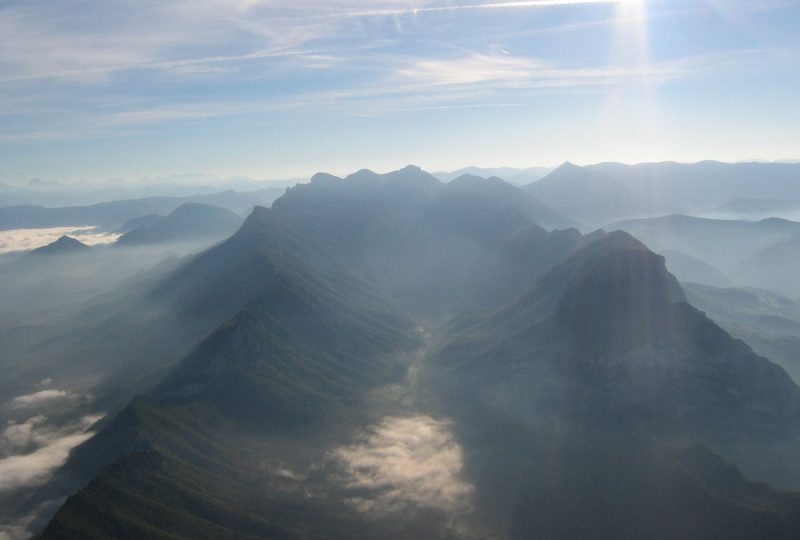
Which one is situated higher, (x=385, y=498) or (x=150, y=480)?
(x=150, y=480)

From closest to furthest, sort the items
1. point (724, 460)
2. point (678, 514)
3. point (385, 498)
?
point (678, 514), point (724, 460), point (385, 498)

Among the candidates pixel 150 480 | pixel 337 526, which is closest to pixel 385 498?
pixel 337 526

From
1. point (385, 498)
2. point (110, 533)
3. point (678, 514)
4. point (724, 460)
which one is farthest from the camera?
point (385, 498)

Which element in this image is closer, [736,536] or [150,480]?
[736,536]

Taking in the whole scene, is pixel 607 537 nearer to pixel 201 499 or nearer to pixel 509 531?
pixel 509 531

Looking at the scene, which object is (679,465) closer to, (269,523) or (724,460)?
(724,460)

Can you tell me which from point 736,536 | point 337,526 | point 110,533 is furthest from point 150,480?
point 736,536

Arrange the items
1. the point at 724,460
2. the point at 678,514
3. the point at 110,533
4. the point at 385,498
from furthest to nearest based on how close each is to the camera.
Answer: the point at 385,498, the point at 724,460, the point at 678,514, the point at 110,533

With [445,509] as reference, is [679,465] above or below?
above

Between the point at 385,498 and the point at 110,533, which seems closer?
the point at 110,533
